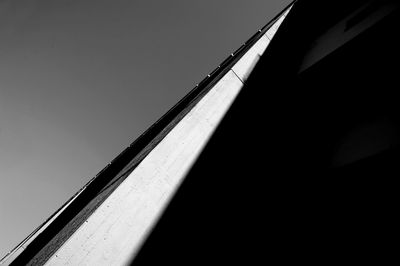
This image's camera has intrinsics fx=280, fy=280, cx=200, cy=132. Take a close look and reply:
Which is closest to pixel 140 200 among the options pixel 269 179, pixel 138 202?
pixel 138 202

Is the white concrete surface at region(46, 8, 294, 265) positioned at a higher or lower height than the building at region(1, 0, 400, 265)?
higher

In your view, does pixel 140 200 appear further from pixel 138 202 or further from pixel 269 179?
pixel 269 179

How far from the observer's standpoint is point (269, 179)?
2.15 m

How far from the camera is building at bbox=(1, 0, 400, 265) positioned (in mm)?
1381

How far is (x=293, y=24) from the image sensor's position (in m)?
4.64

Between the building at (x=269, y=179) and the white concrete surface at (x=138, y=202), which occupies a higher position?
the white concrete surface at (x=138, y=202)

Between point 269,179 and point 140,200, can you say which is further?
point 269,179

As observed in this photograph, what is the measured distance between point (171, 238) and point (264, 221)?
0.61m

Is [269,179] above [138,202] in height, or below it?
below

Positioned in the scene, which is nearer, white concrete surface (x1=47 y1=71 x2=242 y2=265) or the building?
white concrete surface (x1=47 y1=71 x2=242 y2=265)

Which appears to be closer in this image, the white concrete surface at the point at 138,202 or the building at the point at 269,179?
the white concrete surface at the point at 138,202

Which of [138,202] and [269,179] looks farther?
[269,179]

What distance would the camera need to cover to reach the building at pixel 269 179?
54.4 inches

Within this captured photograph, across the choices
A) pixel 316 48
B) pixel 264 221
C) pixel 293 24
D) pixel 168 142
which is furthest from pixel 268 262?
pixel 293 24
